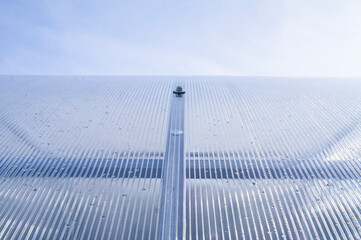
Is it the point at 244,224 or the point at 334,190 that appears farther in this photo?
the point at 334,190

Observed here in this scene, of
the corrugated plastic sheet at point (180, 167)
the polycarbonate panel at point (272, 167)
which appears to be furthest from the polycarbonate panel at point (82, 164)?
the polycarbonate panel at point (272, 167)

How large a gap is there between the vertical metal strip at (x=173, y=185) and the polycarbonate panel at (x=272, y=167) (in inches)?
5.0

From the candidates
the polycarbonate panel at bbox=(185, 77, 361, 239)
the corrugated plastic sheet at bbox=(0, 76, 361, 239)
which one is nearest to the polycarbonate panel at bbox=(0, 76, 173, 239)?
the corrugated plastic sheet at bbox=(0, 76, 361, 239)

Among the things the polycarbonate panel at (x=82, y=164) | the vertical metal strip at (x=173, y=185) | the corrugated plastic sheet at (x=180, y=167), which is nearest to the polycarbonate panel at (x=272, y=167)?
the corrugated plastic sheet at (x=180, y=167)

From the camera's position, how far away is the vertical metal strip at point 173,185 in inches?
118

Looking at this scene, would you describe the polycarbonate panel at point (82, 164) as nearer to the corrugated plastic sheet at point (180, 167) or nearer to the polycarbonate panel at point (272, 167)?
the corrugated plastic sheet at point (180, 167)

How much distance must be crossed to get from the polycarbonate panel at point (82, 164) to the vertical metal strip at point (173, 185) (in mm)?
104

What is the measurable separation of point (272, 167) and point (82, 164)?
11.3 ft

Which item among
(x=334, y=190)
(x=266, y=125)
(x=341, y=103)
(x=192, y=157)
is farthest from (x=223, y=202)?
(x=341, y=103)

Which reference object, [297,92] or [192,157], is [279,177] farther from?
[297,92]

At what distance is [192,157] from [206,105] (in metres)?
2.27

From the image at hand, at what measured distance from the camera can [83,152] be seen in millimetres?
4230

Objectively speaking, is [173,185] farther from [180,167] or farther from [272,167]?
[272,167]

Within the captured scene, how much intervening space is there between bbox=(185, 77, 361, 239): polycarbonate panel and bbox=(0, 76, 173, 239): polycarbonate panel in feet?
2.55
